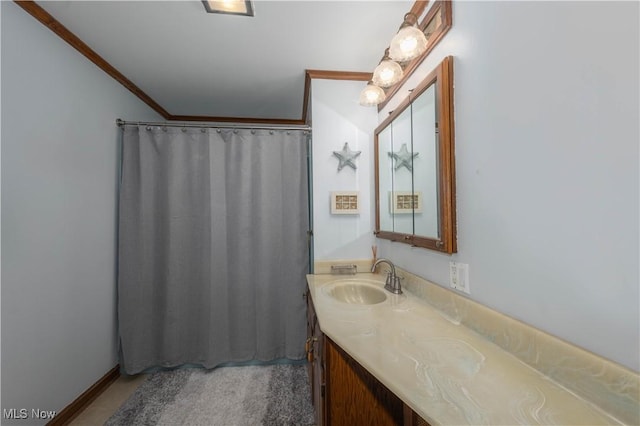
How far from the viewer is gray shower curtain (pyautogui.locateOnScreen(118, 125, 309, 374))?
1875mm

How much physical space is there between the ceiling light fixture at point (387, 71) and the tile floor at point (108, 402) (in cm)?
271

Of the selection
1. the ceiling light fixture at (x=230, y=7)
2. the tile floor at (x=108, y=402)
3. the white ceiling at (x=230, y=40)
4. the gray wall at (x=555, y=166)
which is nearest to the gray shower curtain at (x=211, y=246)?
the tile floor at (x=108, y=402)

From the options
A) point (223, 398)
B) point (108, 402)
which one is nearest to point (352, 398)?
point (223, 398)

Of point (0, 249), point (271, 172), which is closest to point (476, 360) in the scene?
point (271, 172)

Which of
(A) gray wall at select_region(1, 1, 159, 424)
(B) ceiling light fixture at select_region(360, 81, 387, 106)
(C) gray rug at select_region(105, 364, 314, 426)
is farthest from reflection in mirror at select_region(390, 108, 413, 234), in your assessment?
(A) gray wall at select_region(1, 1, 159, 424)

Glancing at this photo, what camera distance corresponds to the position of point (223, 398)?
165 cm

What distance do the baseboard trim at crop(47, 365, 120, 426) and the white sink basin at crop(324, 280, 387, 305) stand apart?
1760mm

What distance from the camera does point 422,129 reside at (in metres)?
1.24

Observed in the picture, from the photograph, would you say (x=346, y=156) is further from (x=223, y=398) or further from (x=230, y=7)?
(x=223, y=398)

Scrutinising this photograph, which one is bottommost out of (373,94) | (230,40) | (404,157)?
(404,157)

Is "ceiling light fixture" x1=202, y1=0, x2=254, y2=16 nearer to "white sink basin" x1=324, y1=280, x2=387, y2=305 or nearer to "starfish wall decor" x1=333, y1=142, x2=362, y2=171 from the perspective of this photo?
"starfish wall decor" x1=333, y1=142, x2=362, y2=171

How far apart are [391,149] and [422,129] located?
0.37 metres

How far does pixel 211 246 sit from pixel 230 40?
1.48 m

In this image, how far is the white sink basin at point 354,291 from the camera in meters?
1.49
